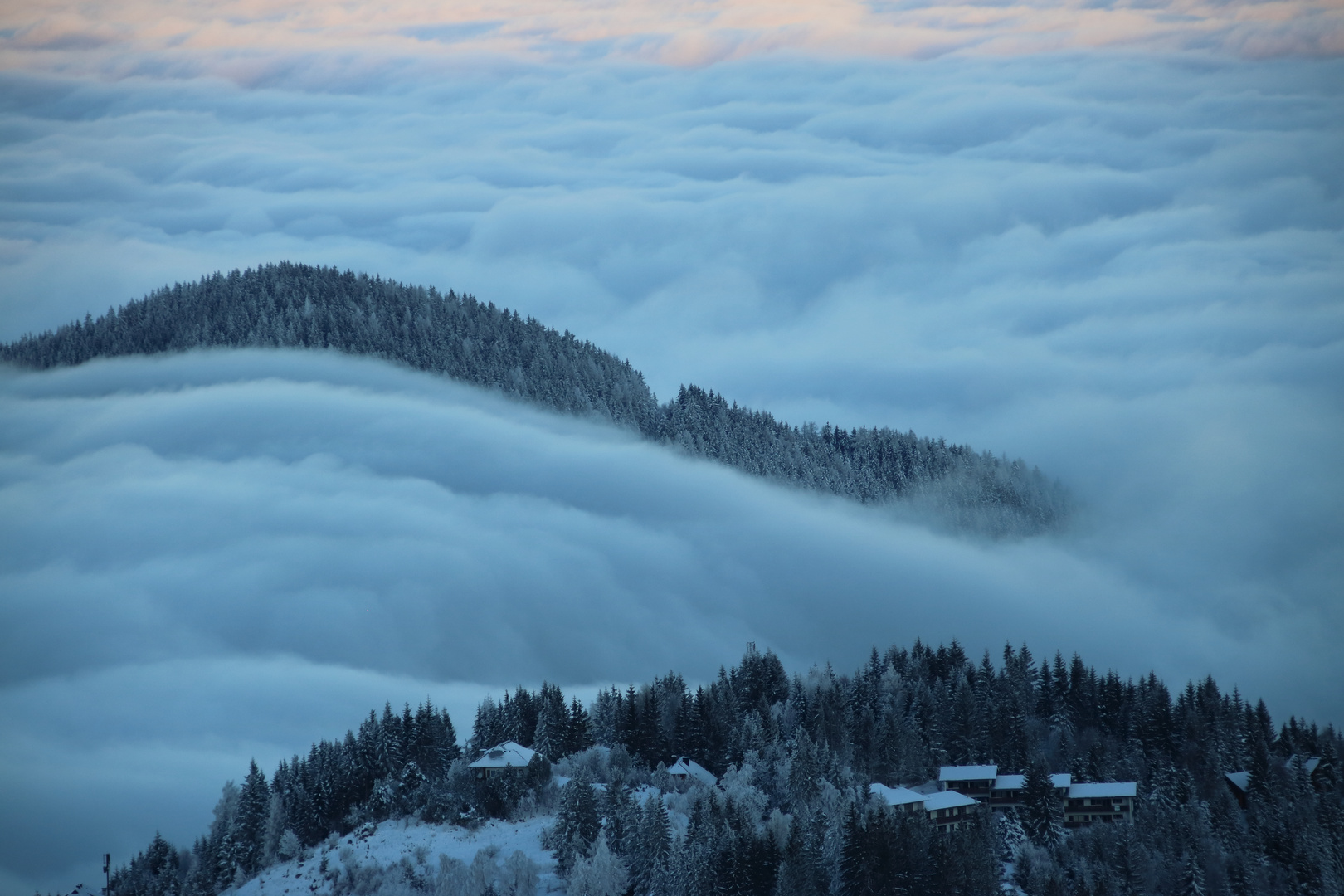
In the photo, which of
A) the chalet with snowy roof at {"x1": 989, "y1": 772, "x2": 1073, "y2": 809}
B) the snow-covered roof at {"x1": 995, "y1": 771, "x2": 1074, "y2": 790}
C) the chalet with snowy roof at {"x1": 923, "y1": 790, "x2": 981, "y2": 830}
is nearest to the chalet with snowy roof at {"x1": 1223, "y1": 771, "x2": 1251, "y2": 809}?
the snow-covered roof at {"x1": 995, "y1": 771, "x2": 1074, "y2": 790}

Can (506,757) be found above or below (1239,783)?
above

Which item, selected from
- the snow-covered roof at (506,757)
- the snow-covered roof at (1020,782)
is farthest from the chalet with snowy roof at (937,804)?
the snow-covered roof at (506,757)

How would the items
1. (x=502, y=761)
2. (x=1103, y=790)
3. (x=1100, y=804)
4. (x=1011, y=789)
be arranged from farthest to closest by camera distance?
1. (x=502, y=761)
2. (x=1011, y=789)
3. (x=1103, y=790)
4. (x=1100, y=804)

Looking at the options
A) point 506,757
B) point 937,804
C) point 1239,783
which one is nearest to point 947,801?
point 937,804

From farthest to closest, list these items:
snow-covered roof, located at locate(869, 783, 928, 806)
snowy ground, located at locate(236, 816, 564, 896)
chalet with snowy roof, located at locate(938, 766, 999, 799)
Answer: chalet with snowy roof, located at locate(938, 766, 999, 799) < snow-covered roof, located at locate(869, 783, 928, 806) < snowy ground, located at locate(236, 816, 564, 896)

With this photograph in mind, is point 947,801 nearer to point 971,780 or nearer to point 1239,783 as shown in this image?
point 971,780

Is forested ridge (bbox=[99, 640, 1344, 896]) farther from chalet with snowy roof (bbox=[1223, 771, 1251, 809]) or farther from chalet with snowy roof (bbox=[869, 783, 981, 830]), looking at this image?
chalet with snowy roof (bbox=[869, 783, 981, 830])
